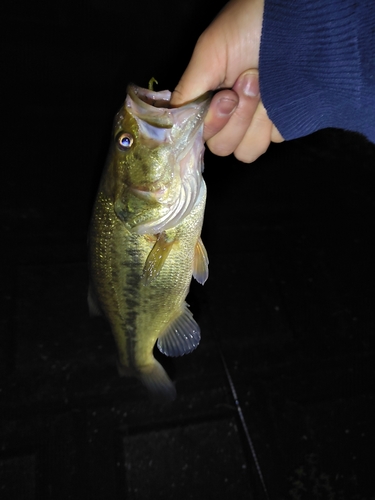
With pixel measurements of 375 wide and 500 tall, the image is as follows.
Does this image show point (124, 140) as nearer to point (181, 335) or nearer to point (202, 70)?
point (202, 70)

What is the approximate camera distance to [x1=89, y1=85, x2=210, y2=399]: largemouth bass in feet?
3.77

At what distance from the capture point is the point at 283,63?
4.01ft

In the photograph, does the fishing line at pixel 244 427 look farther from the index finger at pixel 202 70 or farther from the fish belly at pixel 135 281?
the index finger at pixel 202 70

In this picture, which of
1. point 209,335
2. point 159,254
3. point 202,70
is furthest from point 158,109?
point 209,335

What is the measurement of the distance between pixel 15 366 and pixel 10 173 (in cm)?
148

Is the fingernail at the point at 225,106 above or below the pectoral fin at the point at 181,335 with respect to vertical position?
above

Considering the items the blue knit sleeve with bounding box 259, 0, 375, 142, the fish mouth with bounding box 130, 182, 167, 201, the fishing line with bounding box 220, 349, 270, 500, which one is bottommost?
the fishing line with bounding box 220, 349, 270, 500

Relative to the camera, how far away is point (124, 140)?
3.89ft

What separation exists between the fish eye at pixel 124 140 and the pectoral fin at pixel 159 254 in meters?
0.27

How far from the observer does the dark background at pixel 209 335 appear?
210cm

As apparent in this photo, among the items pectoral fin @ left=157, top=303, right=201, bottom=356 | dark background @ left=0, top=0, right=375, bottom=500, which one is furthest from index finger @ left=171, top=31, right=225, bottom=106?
dark background @ left=0, top=0, right=375, bottom=500

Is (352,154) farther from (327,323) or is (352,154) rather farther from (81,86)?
(81,86)

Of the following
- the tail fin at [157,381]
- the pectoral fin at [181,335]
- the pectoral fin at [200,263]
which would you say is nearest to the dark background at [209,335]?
the tail fin at [157,381]

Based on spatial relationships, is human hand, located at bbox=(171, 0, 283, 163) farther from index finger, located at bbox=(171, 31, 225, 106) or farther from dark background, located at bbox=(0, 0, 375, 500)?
dark background, located at bbox=(0, 0, 375, 500)
